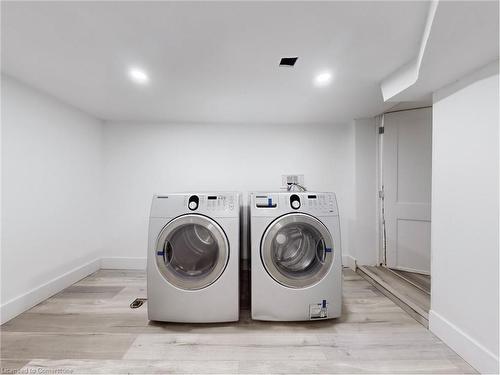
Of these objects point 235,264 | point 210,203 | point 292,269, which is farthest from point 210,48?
point 292,269

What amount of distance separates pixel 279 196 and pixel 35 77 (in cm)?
195

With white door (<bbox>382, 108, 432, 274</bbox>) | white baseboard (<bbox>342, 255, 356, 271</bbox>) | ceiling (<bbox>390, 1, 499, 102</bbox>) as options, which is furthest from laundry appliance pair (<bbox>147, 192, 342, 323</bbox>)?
white door (<bbox>382, 108, 432, 274</bbox>)

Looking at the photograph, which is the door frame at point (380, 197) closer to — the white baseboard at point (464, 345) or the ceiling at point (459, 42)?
the white baseboard at point (464, 345)

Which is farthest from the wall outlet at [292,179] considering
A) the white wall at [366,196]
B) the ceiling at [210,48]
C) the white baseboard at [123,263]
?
the white baseboard at [123,263]

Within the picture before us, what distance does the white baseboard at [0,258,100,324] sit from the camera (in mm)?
1685

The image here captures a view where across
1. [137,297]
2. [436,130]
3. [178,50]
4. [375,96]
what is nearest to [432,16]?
[436,130]

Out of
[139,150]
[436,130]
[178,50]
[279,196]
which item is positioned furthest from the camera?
[139,150]

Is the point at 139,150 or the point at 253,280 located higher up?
the point at 139,150

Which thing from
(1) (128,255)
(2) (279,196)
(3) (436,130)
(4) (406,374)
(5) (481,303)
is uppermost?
(3) (436,130)

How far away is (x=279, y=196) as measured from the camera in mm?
1764

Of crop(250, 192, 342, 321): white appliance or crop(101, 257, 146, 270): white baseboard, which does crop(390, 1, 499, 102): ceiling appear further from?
crop(101, 257, 146, 270): white baseboard

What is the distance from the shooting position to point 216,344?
4.89 ft

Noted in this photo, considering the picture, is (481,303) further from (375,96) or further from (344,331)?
(375,96)

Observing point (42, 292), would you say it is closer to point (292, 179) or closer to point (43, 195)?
point (43, 195)
